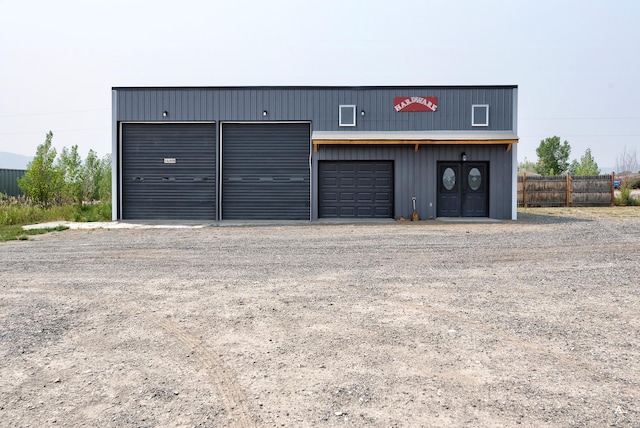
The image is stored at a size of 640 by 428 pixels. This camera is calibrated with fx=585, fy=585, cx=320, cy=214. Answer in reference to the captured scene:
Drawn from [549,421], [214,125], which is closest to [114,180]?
[214,125]

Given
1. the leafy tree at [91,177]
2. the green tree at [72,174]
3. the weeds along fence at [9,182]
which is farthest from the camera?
the weeds along fence at [9,182]

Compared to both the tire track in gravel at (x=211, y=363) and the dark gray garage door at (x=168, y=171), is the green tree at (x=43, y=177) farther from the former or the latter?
the tire track in gravel at (x=211, y=363)

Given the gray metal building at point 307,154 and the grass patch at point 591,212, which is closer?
the gray metal building at point 307,154

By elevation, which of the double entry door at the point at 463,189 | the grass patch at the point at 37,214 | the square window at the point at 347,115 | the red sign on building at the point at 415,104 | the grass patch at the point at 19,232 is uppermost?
the red sign on building at the point at 415,104

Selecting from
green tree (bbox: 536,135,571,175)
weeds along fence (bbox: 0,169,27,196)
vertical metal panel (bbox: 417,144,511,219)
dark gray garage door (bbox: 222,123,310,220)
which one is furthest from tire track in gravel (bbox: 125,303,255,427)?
green tree (bbox: 536,135,571,175)

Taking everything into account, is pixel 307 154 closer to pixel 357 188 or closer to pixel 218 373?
pixel 357 188

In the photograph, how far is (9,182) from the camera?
38.2 meters

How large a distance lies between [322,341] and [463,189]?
1667 centimetres

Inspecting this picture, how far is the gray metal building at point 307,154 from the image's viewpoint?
20.7 meters

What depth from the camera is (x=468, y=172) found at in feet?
68.7

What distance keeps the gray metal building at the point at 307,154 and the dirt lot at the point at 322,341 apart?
10.3 meters

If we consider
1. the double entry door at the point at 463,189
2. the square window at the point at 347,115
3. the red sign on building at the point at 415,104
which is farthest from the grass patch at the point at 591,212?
the square window at the point at 347,115

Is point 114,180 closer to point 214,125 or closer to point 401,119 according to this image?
point 214,125

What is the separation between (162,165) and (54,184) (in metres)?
6.38
